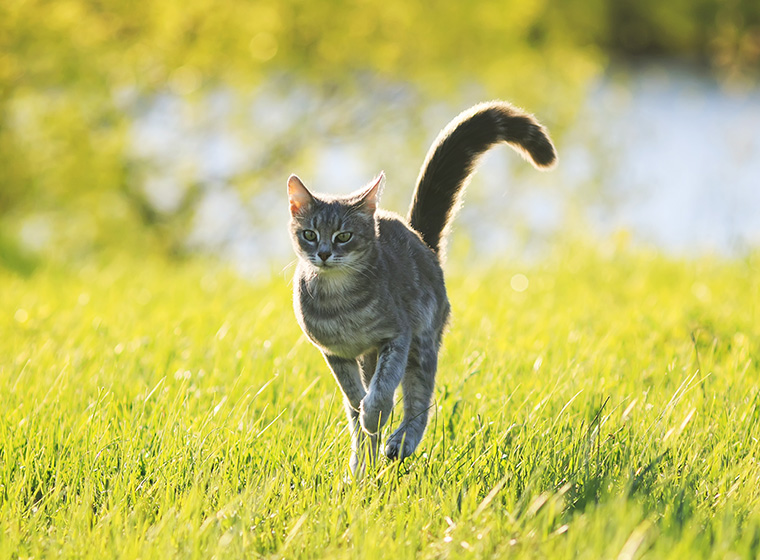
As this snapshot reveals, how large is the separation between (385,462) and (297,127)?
34.8ft

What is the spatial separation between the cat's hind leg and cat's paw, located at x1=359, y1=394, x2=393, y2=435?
155 millimetres

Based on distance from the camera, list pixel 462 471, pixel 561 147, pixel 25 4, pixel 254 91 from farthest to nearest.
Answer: pixel 561 147, pixel 254 91, pixel 25 4, pixel 462 471

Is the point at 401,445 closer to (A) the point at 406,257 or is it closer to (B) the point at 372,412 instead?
(B) the point at 372,412

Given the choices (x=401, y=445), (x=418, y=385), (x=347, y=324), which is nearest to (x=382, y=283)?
(x=347, y=324)

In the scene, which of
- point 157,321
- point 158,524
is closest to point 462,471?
point 158,524

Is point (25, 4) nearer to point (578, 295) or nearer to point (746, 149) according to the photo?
point (578, 295)

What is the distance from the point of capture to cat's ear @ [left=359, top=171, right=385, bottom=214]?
325 cm

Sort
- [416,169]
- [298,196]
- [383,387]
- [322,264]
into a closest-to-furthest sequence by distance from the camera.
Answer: [383,387], [322,264], [298,196], [416,169]

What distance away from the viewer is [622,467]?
Answer: 10.0 feet

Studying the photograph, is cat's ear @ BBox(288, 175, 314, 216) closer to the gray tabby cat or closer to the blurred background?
the gray tabby cat

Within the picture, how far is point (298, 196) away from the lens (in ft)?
11.1

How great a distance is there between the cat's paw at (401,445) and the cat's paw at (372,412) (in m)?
0.10

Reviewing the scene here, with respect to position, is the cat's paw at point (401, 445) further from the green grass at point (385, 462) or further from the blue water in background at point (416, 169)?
the blue water in background at point (416, 169)

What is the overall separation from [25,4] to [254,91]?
13.3 ft
